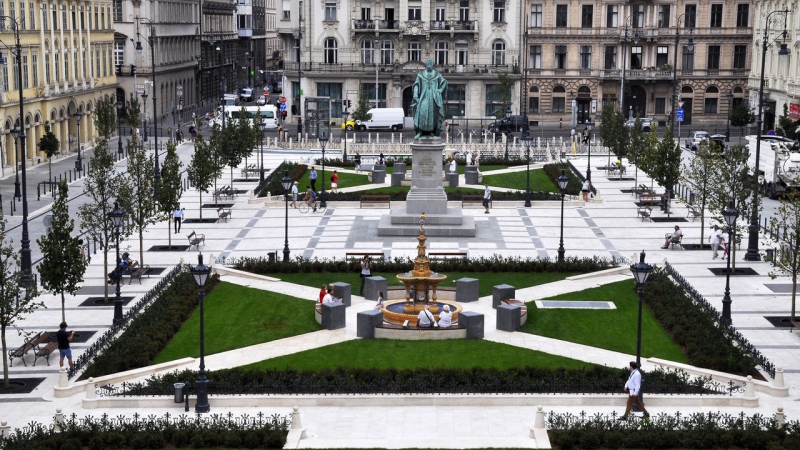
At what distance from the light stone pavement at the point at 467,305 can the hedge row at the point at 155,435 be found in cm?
92

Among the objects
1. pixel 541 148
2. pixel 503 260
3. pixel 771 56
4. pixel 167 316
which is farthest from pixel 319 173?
pixel 771 56

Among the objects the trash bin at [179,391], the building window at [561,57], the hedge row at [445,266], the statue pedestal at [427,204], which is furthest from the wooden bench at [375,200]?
the building window at [561,57]

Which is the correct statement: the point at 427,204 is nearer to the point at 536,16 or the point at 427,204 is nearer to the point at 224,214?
the point at 224,214

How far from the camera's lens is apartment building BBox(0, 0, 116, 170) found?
75875 mm

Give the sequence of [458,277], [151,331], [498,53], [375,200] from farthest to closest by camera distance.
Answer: [498,53]
[375,200]
[458,277]
[151,331]

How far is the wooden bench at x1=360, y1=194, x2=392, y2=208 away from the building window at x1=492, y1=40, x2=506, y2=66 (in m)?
46.4

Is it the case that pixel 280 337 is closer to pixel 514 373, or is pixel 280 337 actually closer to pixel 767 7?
pixel 514 373

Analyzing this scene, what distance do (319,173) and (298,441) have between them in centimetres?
4708

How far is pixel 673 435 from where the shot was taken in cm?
2773

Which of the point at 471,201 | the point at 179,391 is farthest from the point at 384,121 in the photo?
the point at 179,391

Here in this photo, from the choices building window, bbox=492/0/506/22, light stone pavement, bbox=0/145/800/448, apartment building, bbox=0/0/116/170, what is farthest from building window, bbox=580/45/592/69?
apartment building, bbox=0/0/116/170

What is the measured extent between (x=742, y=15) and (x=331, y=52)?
36220 mm

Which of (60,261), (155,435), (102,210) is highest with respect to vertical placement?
(102,210)

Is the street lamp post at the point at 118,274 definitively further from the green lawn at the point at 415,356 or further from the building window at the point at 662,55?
the building window at the point at 662,55
